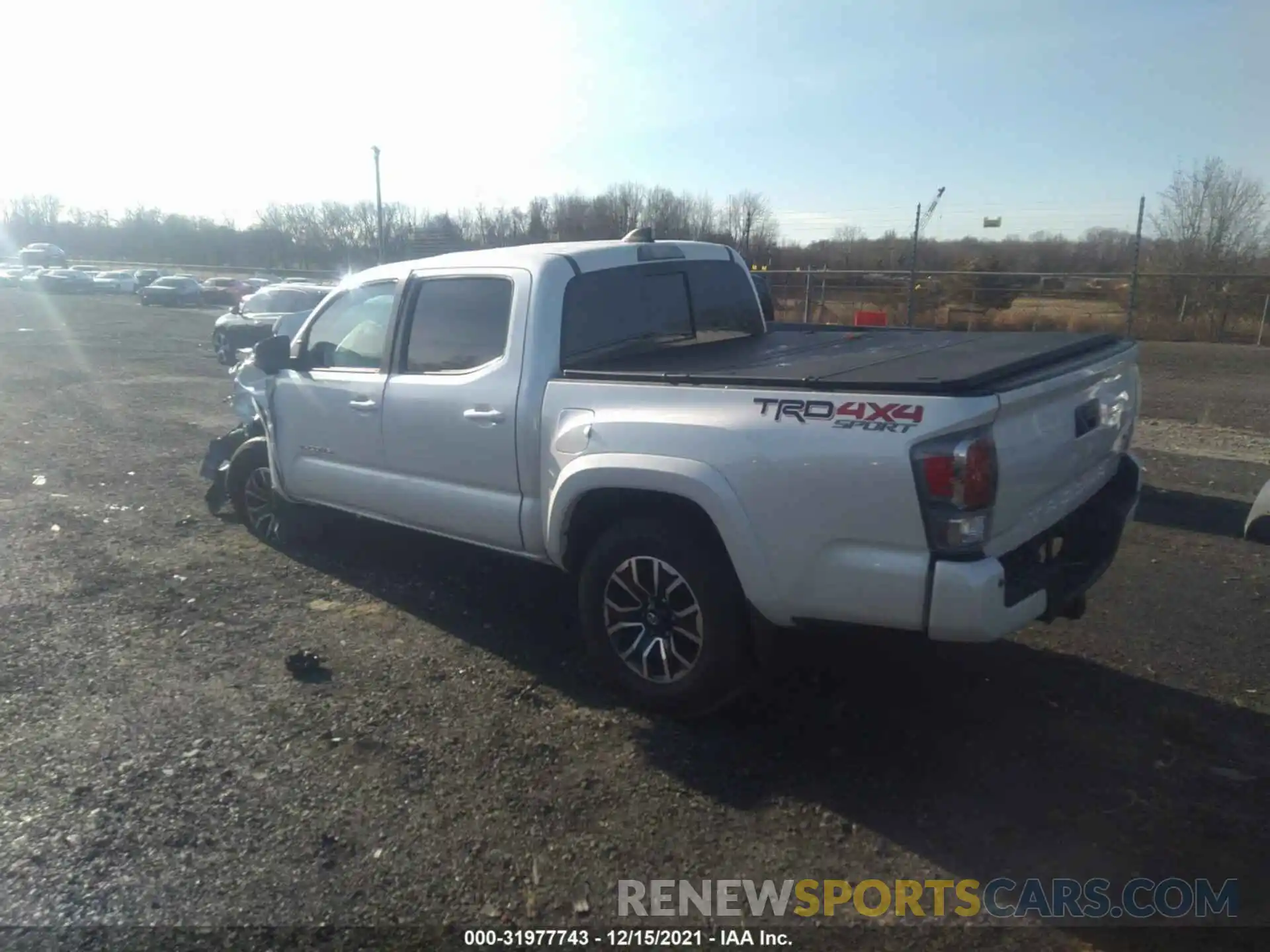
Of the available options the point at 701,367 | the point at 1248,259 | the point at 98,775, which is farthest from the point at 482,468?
the point at 1248,259

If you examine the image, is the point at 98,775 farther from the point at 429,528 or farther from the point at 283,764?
the point at 429,528

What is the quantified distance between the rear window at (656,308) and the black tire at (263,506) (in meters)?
2.86

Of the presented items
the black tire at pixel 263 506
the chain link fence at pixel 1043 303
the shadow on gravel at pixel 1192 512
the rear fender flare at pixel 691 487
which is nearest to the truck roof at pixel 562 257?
the rear fender flare at pixel 691 487

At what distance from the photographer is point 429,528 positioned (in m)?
5.36

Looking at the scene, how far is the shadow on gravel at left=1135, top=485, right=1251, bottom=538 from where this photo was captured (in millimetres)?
7176

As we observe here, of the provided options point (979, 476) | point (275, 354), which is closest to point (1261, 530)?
point (979, 476)

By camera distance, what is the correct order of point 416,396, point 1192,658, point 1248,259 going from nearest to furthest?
point 1192,658 < point 416,396 < point 1248,259

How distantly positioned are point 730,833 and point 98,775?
247 cm

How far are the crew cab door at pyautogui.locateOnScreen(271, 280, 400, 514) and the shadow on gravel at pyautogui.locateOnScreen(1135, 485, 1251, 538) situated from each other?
5403mm

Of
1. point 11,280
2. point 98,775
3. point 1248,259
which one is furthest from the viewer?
point 11,280

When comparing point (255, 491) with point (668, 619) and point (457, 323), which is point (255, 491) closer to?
point (457, 323)

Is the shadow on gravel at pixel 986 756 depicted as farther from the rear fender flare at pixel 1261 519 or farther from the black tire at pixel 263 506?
the rear fender flare at pixel 1261 519
